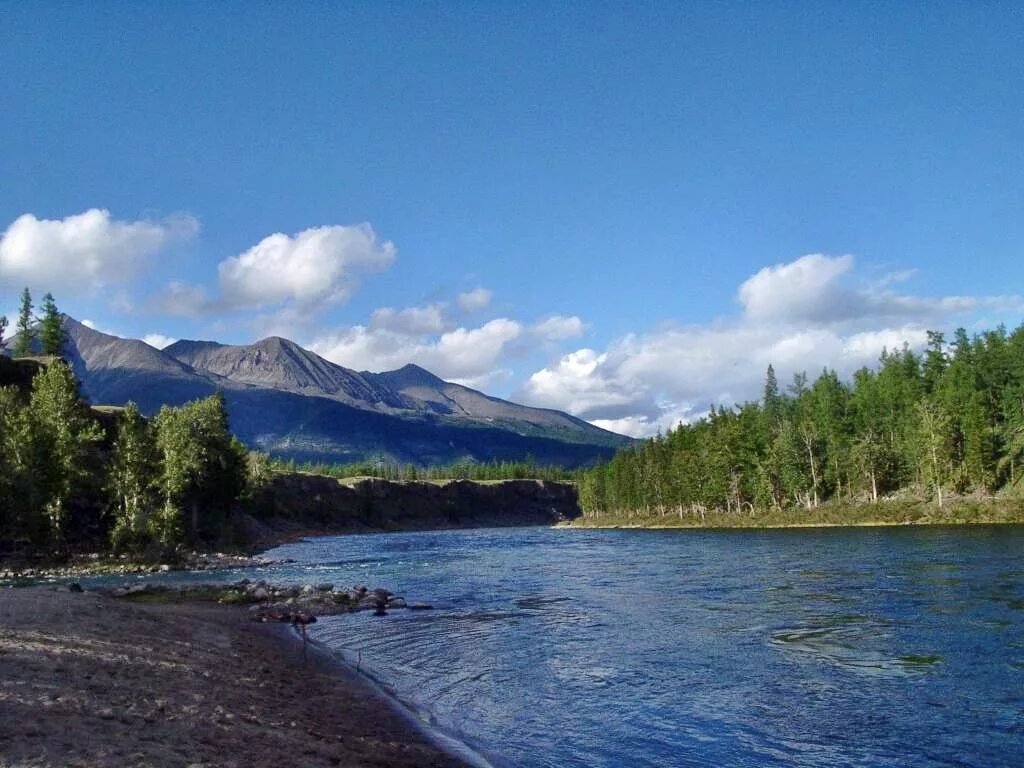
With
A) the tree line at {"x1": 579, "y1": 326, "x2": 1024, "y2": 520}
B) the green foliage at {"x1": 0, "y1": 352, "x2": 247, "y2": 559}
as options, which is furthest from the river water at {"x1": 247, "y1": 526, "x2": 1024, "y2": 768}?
the tree line at {"x1": 579, "y1": 326, "x2": 1024, "y2": 520}

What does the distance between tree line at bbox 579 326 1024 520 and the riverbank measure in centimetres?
372

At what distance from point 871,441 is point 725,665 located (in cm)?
11050

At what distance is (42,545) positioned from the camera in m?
70.5

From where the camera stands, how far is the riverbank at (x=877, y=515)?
290 ft

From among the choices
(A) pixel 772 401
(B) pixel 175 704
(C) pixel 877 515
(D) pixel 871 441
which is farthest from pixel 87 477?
(A) pixel 772 401

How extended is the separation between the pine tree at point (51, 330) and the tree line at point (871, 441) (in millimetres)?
123779

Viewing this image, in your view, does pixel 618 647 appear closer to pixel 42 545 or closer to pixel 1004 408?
pixel 42 545

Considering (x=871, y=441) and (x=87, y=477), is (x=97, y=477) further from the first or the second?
(x=871, y=441)

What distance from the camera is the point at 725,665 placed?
2195 centimetres

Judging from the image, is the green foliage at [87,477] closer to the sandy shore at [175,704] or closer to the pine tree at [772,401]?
the sandy shore at [175,704]

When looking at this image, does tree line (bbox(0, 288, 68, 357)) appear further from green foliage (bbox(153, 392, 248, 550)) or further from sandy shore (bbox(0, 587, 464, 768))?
sandy shore (bbox(0, 587, 464, 768))

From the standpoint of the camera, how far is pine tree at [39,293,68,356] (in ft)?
481

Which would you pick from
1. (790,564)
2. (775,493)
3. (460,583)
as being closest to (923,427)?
(775,493)

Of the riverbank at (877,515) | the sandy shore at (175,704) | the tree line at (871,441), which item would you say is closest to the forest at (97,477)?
the sandy shore at (175,704)
